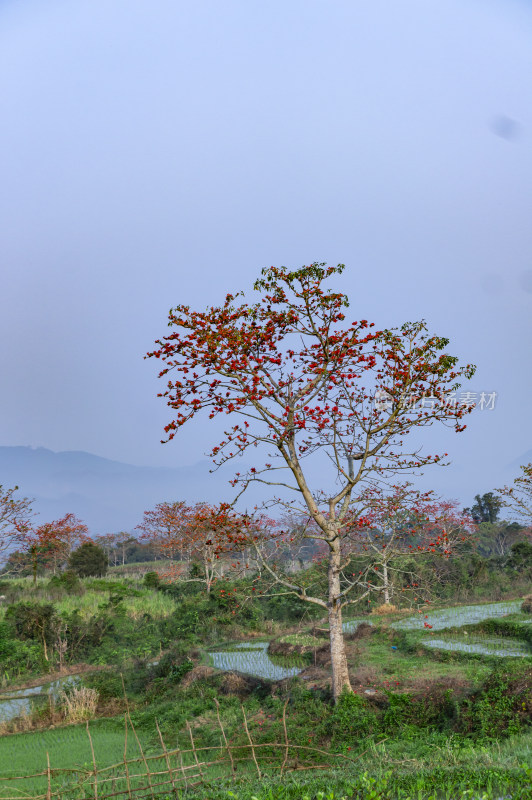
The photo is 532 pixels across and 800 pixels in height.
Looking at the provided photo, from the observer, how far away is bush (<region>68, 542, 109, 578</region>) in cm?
3091

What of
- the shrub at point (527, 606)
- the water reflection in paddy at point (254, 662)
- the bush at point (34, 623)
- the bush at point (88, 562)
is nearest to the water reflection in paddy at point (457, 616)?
the shrub at point (527, 606)

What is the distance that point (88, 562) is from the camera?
102 feet

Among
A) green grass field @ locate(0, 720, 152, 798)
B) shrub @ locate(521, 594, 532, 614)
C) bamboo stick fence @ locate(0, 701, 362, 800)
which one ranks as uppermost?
shrub @ locate(521, 594, 532, 614)

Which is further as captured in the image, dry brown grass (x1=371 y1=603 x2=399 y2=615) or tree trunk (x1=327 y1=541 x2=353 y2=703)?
dry brown grass (x1=371 y1=603 x2=399 y2=615)

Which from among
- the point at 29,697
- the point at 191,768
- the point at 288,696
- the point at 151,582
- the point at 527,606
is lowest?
the point at 29,697

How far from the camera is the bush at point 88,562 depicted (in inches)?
1217

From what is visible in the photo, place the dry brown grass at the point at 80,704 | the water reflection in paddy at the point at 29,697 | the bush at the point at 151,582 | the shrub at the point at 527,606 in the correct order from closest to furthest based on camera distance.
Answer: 1. the dry brown grass at the point at 80,704
2. the water reflection in paddy at the point at 29,697
3. the shrub at the point at 527,606
4. the bush at the point at 151,582

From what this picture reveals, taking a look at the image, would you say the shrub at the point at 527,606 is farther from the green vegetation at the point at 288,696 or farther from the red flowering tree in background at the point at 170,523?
the red flowering tree in background at the point at 170,523

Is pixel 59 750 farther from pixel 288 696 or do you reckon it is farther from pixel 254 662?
pixel 254 662

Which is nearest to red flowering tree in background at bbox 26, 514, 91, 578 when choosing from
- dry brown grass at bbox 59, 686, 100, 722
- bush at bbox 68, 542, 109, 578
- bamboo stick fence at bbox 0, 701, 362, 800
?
bush at bbox 68, 542, 109, 578

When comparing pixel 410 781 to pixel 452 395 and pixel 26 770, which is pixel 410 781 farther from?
pixel 26 770

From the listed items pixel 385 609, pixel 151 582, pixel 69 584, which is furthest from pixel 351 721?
pixel 151 582

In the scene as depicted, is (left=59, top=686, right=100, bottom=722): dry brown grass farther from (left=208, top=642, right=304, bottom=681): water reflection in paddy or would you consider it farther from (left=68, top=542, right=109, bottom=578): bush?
(left=68, top=542, right=109, bottom=578): bush

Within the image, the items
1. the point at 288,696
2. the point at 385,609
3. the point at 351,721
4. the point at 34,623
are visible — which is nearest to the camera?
the point at 351,721
